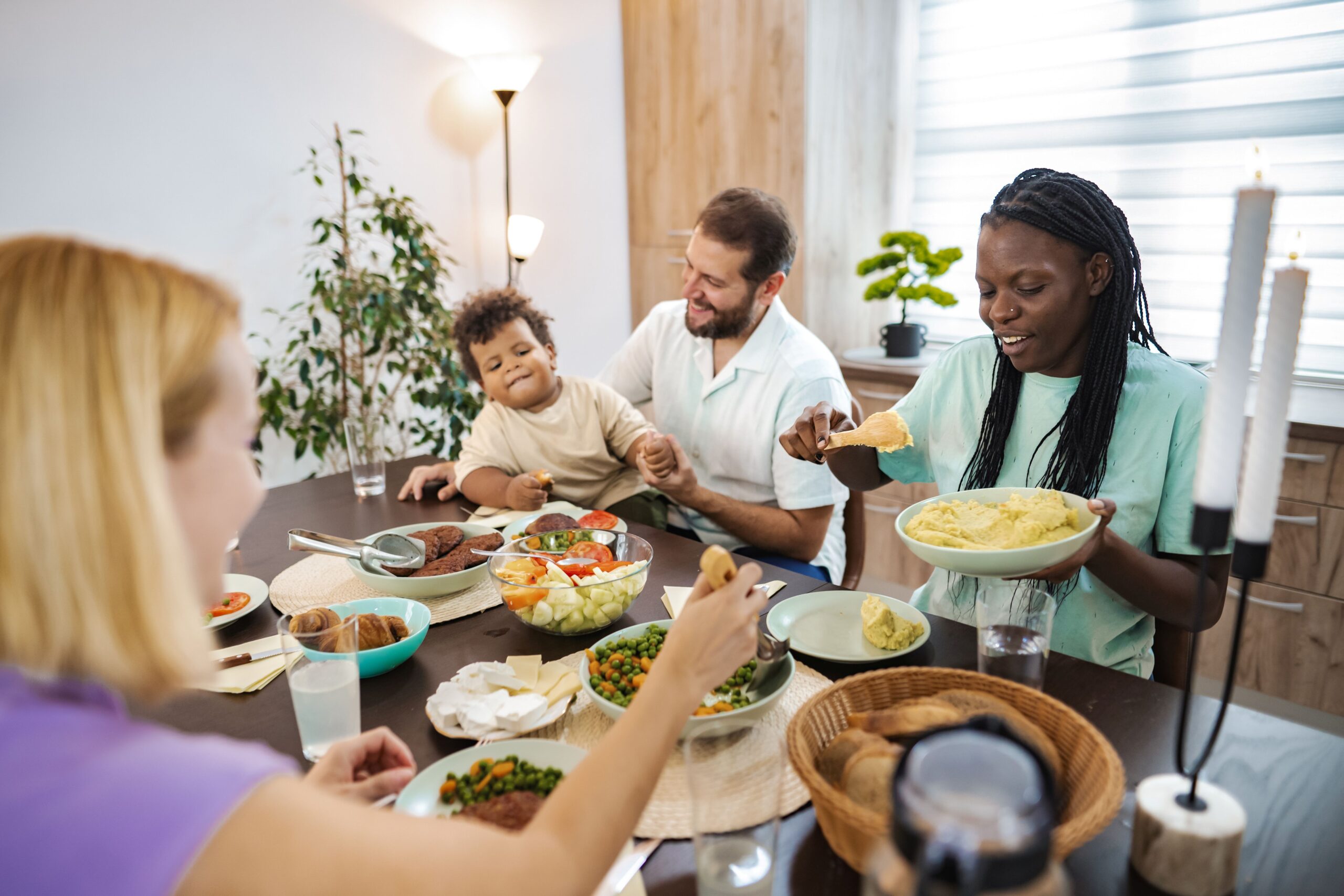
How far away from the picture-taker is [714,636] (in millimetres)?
894

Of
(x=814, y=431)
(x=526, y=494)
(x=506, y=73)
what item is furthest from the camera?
(x=506, y=73)

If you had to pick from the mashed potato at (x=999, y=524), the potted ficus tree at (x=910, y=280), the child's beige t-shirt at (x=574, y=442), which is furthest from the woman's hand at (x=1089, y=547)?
the potted ficus tree at (x=910, y=280)

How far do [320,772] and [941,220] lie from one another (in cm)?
350

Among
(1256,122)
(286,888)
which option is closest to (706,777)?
(286,888)

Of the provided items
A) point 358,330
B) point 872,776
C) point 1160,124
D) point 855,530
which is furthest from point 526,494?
point 1160,124

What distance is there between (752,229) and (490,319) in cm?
73

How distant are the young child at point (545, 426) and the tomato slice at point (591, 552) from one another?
0.61 m

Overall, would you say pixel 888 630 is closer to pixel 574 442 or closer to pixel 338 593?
pixel 338 593

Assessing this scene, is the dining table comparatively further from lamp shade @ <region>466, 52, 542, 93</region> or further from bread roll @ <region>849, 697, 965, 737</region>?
lamp shade @ <region>466, 52, 542, 93</region>

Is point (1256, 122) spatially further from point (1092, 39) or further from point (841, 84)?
point (841, 84)

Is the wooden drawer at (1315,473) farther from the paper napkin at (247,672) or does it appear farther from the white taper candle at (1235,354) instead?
the paper napkin at (247,672)

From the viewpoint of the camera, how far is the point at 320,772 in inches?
36.9

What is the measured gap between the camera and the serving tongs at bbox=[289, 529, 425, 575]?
1522 mm

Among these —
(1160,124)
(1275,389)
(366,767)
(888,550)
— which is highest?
(1160,124)
